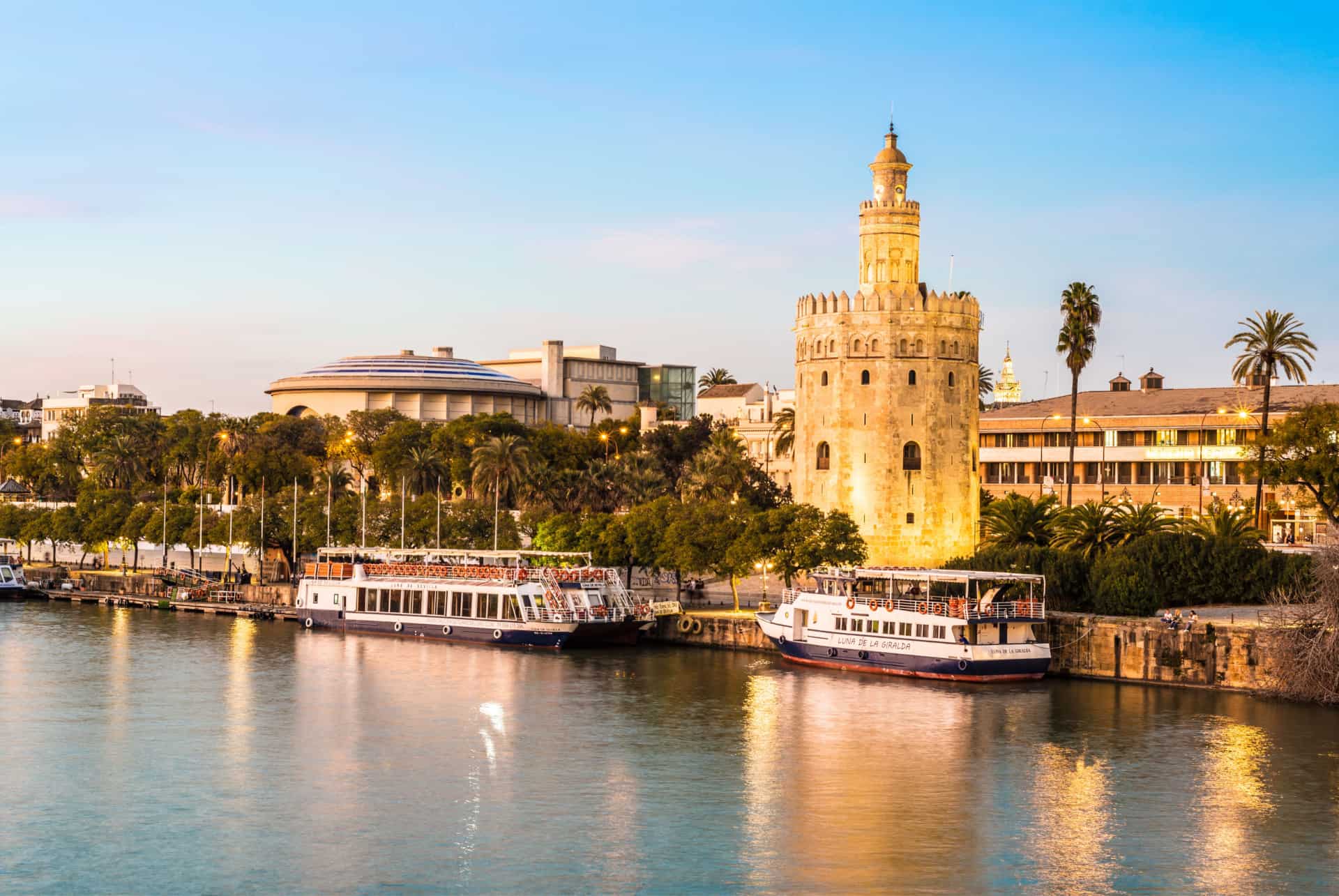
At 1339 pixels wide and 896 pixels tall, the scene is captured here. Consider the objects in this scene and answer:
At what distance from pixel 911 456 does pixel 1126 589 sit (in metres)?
19.6

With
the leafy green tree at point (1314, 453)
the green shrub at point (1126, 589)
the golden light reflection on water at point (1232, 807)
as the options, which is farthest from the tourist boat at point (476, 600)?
the golden light reflection on water at point (1232, 807)

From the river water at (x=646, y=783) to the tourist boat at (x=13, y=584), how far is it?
38646 millimetres

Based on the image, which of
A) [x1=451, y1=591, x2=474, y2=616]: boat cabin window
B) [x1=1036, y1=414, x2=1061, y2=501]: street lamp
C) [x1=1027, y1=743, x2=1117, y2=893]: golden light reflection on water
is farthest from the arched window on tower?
[x1=1027, y1=743, x2=1117, y2=893]: golden light reflection on water

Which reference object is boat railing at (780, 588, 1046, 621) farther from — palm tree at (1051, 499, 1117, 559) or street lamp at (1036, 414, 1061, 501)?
street lamp at (1036, 414, 1061, 501)

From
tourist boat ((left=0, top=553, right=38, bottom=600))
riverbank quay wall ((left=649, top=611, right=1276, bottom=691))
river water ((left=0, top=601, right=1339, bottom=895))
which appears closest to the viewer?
river water ((left=0, top=601, right=1339, bottom=895))

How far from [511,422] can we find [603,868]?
92.7 meters

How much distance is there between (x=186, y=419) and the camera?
493 ft

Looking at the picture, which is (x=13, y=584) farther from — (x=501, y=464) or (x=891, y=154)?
(x=891, y=154)

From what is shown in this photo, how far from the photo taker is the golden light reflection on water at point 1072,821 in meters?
33.8

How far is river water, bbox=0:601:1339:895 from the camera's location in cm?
3416

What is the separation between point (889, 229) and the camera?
80.9 metres

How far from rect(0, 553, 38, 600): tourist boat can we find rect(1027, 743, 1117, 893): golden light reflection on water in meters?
72.7

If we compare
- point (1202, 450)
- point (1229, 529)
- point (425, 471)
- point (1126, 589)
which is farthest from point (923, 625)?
point (425, 471)

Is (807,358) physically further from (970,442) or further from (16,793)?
(16,793)
